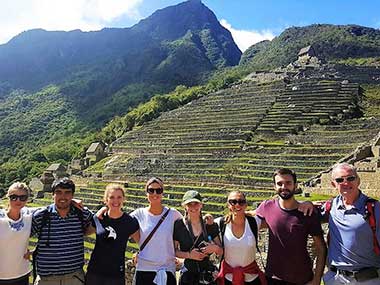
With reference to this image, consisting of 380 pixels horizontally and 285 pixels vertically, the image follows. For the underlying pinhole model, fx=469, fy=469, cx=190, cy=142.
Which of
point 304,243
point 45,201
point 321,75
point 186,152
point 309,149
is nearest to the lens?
point 304,243

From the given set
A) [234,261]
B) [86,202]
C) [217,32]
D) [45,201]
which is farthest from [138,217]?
[217,32]

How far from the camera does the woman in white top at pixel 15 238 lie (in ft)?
16.8

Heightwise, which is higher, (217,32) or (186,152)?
(217,32)

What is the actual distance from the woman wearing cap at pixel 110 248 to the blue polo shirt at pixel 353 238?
219cm

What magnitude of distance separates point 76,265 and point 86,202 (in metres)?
19.1

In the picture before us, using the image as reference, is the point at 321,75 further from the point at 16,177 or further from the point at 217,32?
the point at 217,32

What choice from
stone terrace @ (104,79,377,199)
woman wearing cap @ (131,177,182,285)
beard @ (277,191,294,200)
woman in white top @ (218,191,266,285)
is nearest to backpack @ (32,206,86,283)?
woman wearing cap @ (131,177,182,285)

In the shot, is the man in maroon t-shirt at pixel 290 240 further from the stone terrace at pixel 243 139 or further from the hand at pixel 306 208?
the stone terrace at pixel 243 139

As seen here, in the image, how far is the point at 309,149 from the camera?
76.7 feet

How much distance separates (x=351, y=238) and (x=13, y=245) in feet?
11.7

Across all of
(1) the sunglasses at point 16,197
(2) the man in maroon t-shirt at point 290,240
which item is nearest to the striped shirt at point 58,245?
(1) the sunglasses at point 16,197

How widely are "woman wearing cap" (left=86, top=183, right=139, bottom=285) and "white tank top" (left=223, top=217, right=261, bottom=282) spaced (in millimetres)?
1074

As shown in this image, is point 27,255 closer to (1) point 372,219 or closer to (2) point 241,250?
(2) point 241,250

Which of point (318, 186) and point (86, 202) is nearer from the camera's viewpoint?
point (318, 186)
